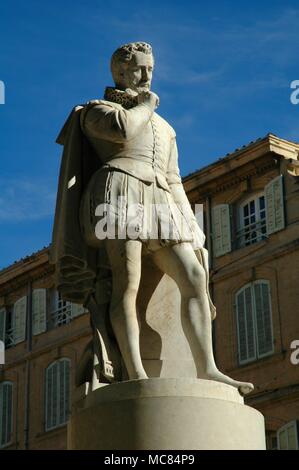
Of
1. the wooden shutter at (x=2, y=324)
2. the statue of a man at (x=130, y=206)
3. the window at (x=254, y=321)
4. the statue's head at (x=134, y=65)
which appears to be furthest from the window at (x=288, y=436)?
the statue's head at (x=134, y=65)

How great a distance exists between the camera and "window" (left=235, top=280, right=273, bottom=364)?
3031 centimetres

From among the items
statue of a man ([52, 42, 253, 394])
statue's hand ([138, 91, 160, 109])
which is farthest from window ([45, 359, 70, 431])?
statue's hand ([138, 91, 160, 109])

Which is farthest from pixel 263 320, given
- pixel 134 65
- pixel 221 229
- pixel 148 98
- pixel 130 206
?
pixel 130 206

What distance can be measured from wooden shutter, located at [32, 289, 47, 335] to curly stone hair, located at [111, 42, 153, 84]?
96.2 ft

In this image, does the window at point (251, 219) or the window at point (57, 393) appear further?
the window at point (57, 393)

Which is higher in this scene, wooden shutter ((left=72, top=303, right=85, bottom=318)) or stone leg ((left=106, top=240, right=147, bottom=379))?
wooden shutter ((left=72, top=303, right=85, bottom=318))

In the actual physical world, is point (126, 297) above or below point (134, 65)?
below

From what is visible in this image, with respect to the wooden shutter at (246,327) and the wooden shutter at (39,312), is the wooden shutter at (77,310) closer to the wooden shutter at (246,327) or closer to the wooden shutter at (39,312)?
the wooden shutter at (39,312)

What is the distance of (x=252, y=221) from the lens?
106 ft

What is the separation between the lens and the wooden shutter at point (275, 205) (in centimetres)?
3128

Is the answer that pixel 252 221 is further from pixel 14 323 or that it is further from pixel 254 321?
pixel 14 323

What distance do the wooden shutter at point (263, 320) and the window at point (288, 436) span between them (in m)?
2.02

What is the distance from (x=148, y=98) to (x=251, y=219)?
23.7 meters

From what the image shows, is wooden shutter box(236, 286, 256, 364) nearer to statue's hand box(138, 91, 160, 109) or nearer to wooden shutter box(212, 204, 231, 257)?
wooden shutter box(212, 204, 231, 257)
